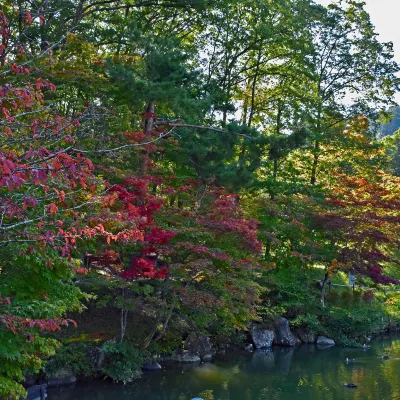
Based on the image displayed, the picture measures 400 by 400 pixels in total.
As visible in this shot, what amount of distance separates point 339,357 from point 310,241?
3.59m

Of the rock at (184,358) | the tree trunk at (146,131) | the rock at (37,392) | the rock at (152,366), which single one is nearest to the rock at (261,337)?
the rock at (184,358)

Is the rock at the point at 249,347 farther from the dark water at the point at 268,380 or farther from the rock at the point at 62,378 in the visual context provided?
the rock at the point at 62,378

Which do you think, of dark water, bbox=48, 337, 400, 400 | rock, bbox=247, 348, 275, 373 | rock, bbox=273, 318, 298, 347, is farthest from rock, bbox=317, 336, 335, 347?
rock, bbox=247, 348, 275, 373

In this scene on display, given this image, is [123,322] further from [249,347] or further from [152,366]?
[249,347]

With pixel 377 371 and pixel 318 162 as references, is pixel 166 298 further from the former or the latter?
pixel 318 162

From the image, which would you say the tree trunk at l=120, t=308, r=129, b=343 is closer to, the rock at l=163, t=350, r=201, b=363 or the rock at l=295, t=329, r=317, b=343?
the rock at l=163, t=350, r=201, b=363

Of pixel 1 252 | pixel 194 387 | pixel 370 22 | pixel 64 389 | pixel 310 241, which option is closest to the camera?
pixel 1 252

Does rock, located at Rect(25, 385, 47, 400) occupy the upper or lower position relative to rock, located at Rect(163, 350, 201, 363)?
upper

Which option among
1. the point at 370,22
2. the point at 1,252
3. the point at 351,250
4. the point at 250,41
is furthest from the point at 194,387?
the point at 370,22

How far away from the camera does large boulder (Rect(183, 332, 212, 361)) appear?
12876 mm

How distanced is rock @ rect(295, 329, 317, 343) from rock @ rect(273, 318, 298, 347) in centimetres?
42

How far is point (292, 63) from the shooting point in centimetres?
1809

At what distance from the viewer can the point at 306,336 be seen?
16.1 meters

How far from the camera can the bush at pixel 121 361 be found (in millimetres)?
10352
